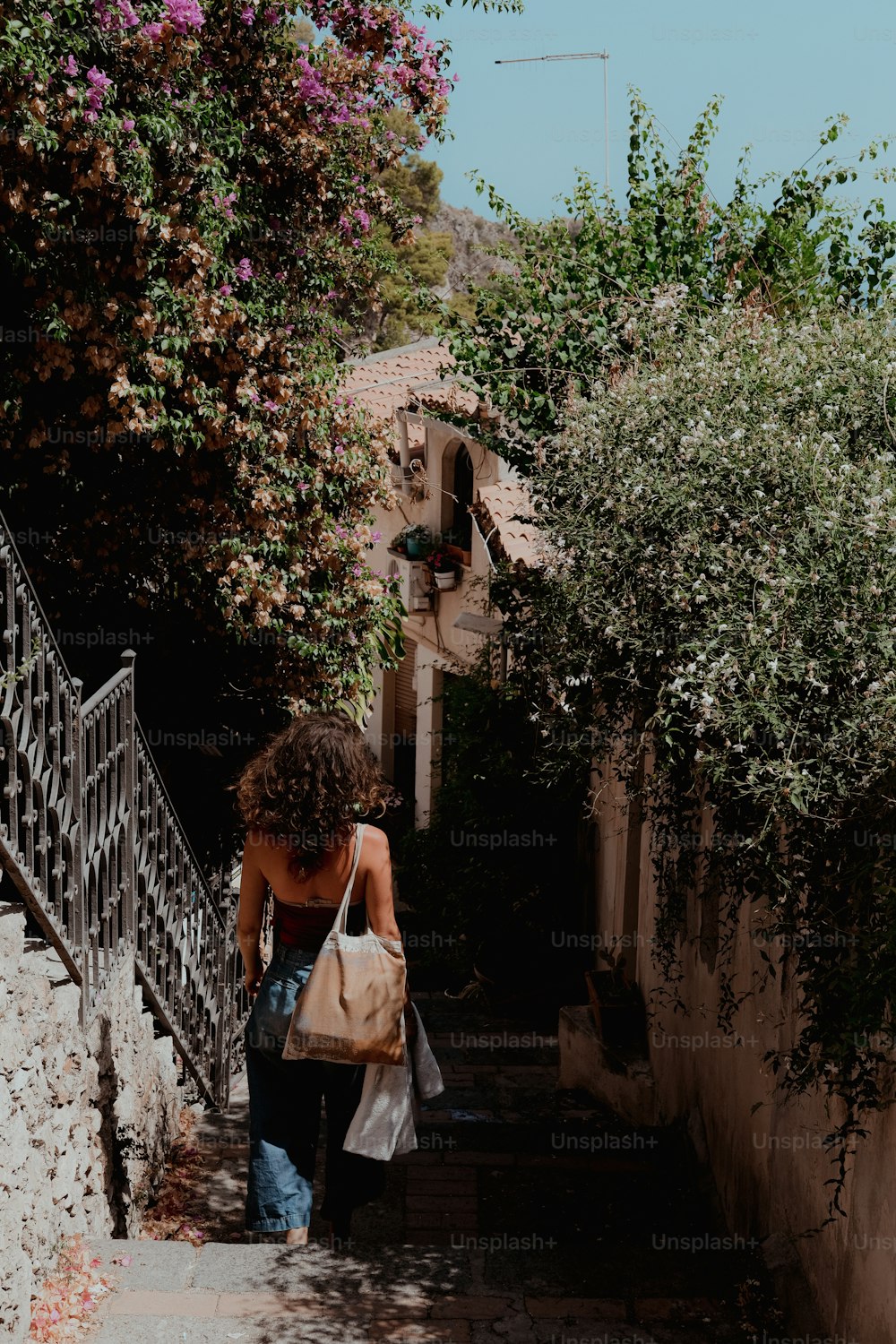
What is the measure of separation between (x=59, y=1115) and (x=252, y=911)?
0.82 meters

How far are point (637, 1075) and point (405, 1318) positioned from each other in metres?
4.19

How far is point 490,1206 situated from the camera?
19.0 ft

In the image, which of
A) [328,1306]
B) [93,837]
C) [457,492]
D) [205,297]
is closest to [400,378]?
[457,492]

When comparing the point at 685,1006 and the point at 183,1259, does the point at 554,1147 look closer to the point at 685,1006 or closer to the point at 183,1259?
the point at 685,1006

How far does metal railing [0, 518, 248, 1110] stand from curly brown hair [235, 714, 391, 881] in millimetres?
620

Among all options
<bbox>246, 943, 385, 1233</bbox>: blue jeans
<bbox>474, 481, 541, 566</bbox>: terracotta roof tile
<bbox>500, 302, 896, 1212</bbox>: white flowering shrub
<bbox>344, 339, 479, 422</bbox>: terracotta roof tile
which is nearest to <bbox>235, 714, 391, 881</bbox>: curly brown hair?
<bbox>246, 943, 385, 1233</bbox>: blue jeans

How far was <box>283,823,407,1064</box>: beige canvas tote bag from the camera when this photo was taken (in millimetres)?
3775

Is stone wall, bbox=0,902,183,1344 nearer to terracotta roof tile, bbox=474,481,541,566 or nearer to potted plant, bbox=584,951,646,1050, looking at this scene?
potted plant, bbox=584,951,646,1050

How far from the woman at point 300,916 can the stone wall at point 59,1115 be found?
551 mm

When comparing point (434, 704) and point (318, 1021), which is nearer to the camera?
point (318, 1021)

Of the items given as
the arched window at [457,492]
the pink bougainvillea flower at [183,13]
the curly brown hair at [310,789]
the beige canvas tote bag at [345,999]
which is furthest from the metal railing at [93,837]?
the arched window at [457,492]

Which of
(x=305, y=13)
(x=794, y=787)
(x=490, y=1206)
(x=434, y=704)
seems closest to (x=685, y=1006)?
(x=490, y=1206)

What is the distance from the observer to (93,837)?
4383 mm

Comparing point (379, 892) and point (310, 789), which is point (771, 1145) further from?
point (310, 789)
